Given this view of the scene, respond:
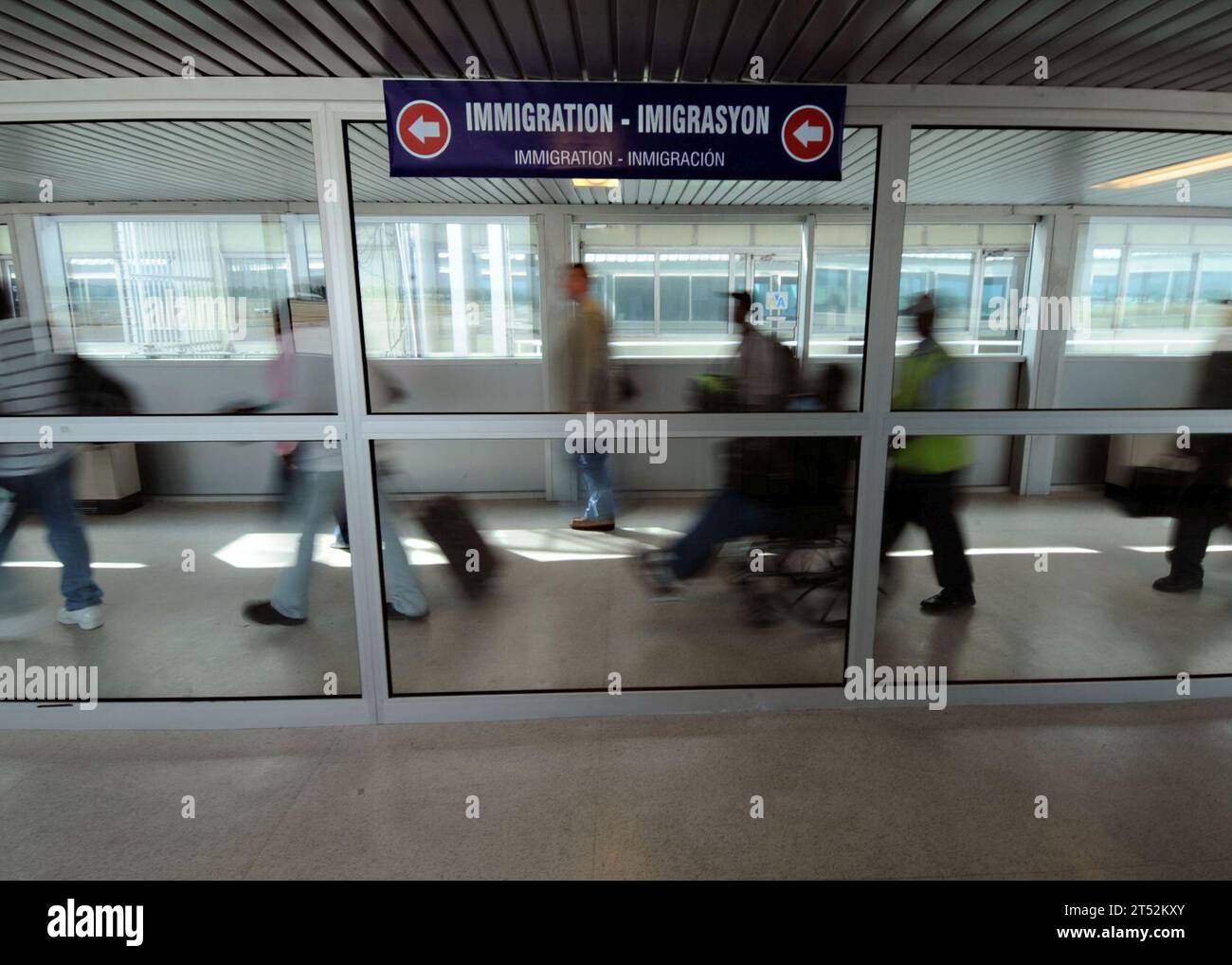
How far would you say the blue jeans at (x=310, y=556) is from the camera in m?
3.76

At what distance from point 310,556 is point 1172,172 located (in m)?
7.11

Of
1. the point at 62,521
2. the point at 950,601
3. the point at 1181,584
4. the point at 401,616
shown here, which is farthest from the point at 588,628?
the point at 1181,584

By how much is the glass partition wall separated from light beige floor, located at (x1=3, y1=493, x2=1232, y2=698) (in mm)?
31

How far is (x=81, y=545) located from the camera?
157 inches

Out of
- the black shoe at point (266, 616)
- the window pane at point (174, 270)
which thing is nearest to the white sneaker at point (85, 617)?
the black shoe at point (266, 616)

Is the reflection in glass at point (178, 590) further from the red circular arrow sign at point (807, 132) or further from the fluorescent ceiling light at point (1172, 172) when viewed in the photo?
the fluorescent ceiling light at point (1172, 172)

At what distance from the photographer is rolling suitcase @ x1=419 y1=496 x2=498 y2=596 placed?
16.3ft

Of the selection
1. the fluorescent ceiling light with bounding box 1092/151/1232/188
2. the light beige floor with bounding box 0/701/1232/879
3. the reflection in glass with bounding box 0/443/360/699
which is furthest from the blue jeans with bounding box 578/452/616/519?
the fluorescent ceiling light with bounding box 1092/151/1232/188

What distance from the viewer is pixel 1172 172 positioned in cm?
554

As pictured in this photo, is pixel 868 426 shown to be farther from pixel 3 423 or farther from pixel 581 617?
pixel 3 423

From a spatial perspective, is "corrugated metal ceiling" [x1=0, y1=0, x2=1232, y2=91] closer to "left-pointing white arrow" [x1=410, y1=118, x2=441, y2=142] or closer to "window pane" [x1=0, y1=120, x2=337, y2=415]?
"left-pointing white arrow" [x1=410, y1=118, x2=441, y2=142]

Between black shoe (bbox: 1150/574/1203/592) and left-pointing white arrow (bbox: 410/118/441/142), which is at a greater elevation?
left-pointing white arrow (bbox: 410/118/441/142)

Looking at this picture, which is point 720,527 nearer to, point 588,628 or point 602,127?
point 588,628
